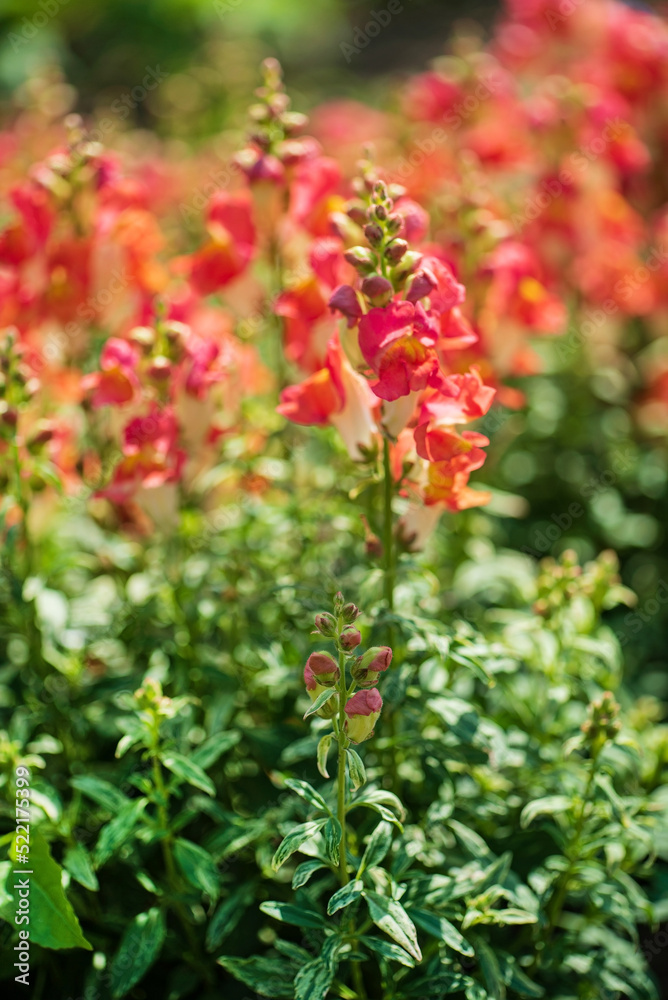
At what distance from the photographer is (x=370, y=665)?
1674 millimetres

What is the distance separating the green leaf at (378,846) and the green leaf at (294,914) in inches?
5.5

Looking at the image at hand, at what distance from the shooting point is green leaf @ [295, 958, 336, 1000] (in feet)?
5.50

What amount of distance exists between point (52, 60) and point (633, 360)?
6.31 metres

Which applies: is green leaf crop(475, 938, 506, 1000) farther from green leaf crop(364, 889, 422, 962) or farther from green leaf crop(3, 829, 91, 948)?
green leaf crop(3, 829, 91, 948)

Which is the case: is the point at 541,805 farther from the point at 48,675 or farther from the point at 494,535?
the point at 494,535

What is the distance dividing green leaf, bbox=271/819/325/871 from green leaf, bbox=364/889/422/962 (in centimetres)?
14

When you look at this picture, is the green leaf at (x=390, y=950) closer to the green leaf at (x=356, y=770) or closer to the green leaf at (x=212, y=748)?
the green leaf at (x=356, y=770)

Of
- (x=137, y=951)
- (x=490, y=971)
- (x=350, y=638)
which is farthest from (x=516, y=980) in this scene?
(x=350, y=638)

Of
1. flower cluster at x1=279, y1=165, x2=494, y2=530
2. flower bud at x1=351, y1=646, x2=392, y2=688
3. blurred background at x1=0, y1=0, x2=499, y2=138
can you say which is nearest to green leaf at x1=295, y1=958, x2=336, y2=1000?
flower bud at x1=351, y1=646, x2=392, y2=688

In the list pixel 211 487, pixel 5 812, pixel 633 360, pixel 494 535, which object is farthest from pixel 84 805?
pixel 633 360

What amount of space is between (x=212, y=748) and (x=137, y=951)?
15.4 inches

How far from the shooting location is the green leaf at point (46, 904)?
181cm

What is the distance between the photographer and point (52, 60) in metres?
8.35

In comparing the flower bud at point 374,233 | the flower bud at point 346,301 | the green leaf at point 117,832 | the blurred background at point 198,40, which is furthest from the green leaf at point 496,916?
the blurred background at point 198,40
